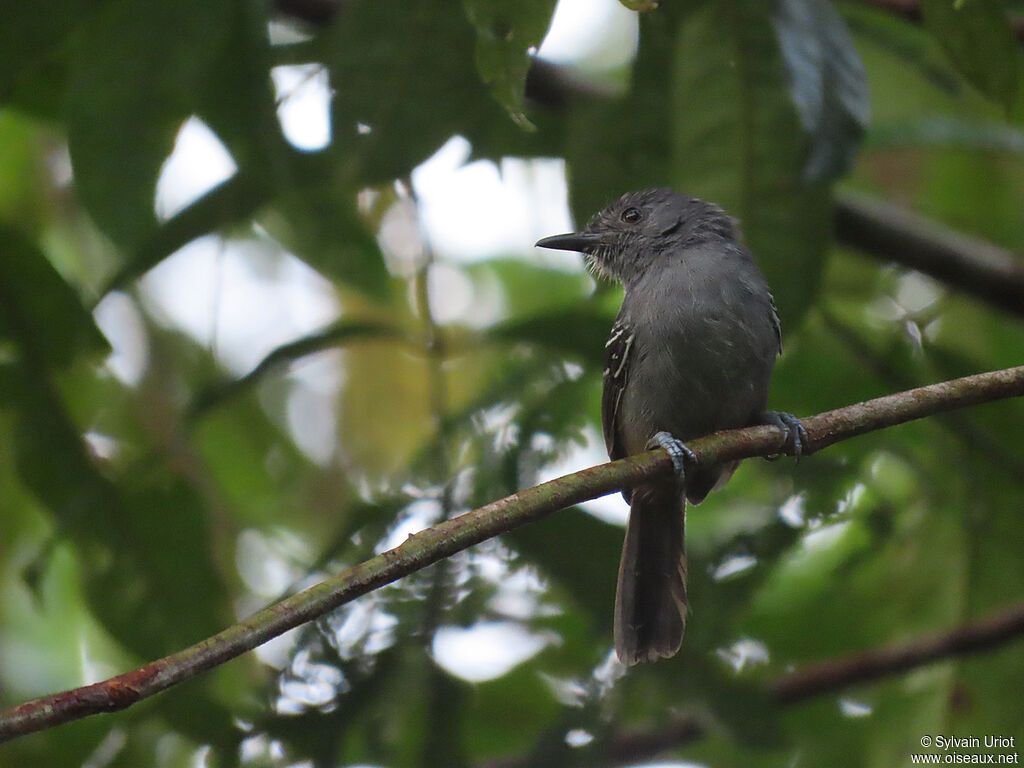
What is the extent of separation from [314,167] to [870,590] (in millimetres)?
2745

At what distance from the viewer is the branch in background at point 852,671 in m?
3.90

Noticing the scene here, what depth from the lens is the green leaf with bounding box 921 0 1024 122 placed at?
272cm

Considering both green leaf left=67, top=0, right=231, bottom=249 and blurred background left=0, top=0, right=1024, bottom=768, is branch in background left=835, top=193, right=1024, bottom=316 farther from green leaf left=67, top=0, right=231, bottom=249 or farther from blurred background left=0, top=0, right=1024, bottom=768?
green leaf left=67, top=0, right=231, bottom=249

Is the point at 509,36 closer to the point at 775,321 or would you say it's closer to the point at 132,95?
the point at 132,95

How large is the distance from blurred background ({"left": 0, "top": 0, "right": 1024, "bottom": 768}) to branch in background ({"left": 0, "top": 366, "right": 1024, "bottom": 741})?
833 mm

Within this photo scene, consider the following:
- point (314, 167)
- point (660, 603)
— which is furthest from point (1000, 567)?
point (314, 167)

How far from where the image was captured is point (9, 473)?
443 cm

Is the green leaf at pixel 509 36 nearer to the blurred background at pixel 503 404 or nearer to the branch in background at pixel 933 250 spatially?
the blurred background at pixel 503 404

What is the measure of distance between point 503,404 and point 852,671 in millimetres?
1514

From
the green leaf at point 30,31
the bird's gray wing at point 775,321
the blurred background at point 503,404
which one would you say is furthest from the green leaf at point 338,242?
the bird's gray wing at point 775,321

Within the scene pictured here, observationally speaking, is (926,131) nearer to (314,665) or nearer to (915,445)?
(915,445)

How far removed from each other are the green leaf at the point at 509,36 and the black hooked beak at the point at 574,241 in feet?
5.65

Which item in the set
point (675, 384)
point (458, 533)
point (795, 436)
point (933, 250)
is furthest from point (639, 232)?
point (458, 533)

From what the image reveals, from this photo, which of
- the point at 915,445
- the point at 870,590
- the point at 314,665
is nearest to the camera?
the point at 314,665
